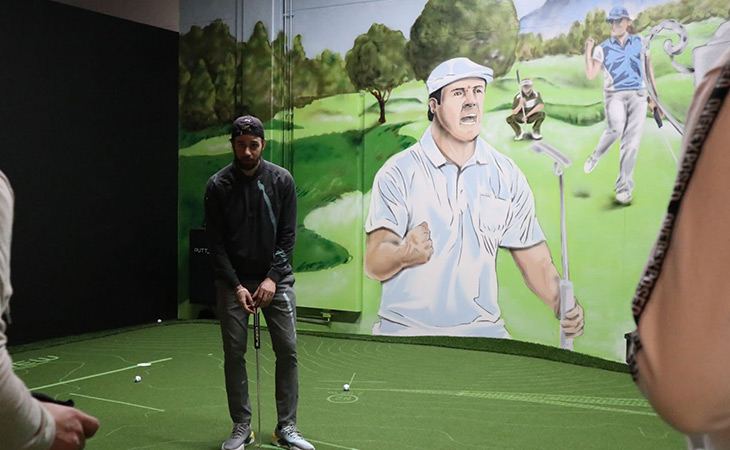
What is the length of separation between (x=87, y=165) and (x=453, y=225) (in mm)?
3592

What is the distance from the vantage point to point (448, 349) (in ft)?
21.5

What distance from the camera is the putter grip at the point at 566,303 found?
6.25 metres

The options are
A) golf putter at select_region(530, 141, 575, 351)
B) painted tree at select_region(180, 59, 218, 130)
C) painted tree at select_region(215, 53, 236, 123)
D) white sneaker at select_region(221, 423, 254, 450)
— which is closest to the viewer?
white sneaker at select_region(221, 423, 254, 450)

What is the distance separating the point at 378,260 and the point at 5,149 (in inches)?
137

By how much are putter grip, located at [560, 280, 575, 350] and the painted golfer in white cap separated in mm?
51

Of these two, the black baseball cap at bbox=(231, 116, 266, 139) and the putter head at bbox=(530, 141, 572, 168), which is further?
the putter head at bbox=(530, 141, 572, 168)

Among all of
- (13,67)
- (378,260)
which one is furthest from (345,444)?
(13,67)

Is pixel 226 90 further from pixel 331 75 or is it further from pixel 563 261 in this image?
pixel 563 261

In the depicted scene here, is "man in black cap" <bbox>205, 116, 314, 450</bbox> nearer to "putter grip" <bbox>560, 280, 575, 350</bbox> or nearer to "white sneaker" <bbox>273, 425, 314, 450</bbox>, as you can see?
"white sneaker" <bbox>273, 425, 314, 450</bbox>

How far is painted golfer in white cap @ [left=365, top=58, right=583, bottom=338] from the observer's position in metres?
6.54

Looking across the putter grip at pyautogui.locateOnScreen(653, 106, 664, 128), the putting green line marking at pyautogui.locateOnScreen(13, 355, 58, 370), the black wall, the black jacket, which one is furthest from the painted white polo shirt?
the black jacket

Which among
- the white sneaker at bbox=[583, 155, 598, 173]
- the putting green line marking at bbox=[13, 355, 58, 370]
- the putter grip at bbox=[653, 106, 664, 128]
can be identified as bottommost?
the putting green line marking at bbox=[13, 355, 58, 370]

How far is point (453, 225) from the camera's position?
22.3 ft

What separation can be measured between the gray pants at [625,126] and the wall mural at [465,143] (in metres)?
0.01
